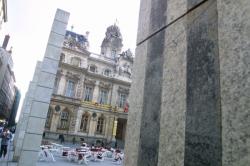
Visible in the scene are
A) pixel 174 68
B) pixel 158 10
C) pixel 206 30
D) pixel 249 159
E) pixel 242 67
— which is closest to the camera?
pixel 249 159

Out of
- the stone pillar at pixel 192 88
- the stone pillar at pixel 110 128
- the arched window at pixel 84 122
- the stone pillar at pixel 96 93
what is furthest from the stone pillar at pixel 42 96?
the stone pillar at pixel 110 128

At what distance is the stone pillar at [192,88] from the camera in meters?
1.01

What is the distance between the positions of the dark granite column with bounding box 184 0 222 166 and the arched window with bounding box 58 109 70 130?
35181 millimetres

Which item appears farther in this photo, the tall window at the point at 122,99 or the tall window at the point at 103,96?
the tall window at the point at 122,99

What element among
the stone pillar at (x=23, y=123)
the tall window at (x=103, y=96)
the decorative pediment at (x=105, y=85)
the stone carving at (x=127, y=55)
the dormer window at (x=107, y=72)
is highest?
the stone carving at (x=127, y=55)

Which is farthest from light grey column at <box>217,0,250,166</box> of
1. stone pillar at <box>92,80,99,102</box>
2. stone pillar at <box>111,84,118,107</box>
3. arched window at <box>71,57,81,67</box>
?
stone pillar at <box>111,84,118,107</box>

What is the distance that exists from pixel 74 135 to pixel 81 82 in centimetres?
898

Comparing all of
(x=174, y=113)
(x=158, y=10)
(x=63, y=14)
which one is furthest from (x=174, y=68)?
(x=63, y=14)

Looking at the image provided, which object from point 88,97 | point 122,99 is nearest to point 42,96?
point 88,97

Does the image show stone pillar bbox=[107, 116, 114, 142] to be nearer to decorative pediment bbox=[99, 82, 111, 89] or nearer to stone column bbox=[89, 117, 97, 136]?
stone column bbox=[89, 117, 97, 136]

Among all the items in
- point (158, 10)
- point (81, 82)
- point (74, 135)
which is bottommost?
point (74, 135)

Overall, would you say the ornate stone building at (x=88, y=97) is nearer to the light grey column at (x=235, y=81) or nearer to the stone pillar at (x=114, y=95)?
the stone pillar at (x=114, y=95)

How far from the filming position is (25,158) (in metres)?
6.00

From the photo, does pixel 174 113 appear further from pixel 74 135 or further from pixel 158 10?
pixel 74 135
